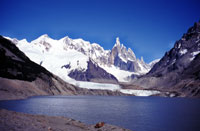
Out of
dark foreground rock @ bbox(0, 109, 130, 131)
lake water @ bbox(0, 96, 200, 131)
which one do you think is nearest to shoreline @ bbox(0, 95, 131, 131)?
dark foreground rock @ bbox(0, 109, 130, 131)

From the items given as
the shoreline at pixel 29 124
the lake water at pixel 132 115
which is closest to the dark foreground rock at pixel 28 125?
the shoreline at pixel 29 124

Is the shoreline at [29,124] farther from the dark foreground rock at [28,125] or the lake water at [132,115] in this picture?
the lake water at [132,115]

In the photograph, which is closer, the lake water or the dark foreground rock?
the dark foreground rock

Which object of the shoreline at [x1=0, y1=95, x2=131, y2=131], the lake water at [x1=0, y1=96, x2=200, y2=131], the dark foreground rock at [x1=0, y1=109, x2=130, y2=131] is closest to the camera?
the dark foreground rock at [x1=0, y1=109, x2=130, y2=131]

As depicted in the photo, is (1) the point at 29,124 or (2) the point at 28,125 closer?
(2) the point at 28,125

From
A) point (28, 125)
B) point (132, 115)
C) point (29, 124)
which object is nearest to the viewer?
point (28, 125)

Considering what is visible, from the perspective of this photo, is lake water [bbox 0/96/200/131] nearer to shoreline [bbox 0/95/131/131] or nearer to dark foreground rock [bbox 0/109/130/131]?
shoreline [bbox 0/95/131/131]

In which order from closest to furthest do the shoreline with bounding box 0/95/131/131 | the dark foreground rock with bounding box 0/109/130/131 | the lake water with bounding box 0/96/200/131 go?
1. the dark foreground rock with bounding box 0/109/130/131
2. the shoreline with bounding box 0/95/131/131
3. the lake water with bounding box 0/96/200/131

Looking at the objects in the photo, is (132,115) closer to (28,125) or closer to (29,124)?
(29,124)

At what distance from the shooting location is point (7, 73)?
19438cm

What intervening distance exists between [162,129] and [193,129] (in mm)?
7288

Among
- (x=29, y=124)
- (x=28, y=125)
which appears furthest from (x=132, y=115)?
(x=28, y=125)

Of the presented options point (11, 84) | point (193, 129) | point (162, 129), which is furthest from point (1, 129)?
point (11, 84)

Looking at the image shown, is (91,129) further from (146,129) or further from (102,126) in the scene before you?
(146,129)
